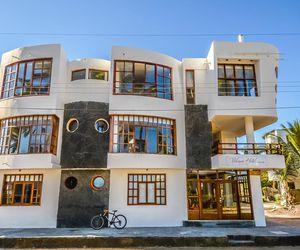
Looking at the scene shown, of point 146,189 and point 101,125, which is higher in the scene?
point 101,125

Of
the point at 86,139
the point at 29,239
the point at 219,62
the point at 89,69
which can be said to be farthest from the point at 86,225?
the point at 219,62

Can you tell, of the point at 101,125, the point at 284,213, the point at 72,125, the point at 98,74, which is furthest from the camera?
the point at 284,213

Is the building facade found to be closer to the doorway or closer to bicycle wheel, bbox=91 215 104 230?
the doorway

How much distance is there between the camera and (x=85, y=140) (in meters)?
15.5

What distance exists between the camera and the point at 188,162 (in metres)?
16.0

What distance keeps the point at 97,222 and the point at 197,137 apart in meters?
7.58

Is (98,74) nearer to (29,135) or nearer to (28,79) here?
(28,79)

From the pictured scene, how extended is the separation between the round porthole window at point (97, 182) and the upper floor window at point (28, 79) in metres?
5.81

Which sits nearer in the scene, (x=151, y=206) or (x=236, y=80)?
(x=151, y=206)

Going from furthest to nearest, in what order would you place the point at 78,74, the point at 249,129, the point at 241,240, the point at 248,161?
the point at 78,74, the point at 249,129, the point at 248,161, the point at 241,240

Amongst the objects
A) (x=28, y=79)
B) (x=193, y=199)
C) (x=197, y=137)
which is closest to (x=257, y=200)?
(x=193, y=199)

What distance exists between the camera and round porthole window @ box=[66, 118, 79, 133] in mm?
15773

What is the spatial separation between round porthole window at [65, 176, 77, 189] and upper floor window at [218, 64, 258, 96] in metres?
10.3

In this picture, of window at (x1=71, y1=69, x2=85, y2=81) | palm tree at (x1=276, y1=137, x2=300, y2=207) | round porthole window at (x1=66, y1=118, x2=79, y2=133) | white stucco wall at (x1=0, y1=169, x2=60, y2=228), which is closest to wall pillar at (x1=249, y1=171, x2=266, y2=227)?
palm tree at (x1=276, y1=137, x2=300, y2=207)
